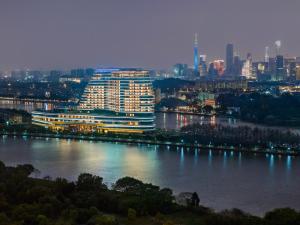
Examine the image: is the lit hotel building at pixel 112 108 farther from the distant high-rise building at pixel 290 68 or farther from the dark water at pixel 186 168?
the distant high-rise building at pixel 290 68

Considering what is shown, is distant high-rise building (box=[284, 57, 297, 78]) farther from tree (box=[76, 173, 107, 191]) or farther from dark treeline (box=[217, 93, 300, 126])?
tree (box=[76, 173, 107, 191])

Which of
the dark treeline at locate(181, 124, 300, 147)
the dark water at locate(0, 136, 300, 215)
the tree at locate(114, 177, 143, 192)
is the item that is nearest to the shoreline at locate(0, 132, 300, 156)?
the dark treeline at locate(181, 124, 300, 147)

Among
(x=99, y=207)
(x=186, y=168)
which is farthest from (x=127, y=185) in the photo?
(x=186, y=168)

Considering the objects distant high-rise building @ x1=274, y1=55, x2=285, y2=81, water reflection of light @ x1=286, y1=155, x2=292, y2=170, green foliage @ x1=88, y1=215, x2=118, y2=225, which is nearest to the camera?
green foliage @ x1=88, y1=215, x2=118, y2=225

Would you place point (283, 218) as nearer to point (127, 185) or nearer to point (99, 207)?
point (99, 207)

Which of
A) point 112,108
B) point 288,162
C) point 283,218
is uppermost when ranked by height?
point 112,108

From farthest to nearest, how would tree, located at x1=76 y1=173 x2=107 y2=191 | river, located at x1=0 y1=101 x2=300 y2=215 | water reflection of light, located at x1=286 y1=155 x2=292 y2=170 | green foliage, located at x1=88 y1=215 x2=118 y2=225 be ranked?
water reflection of light, located at x1=286 y1=155 x2=292 y2=170
river, located at x1=0 y1=101 x2=300 y2=215
tree, located at x1=76 y1=173 x2=107 y2=191
green foliage, located at x1=88 y1=215 x2=118 y2=225

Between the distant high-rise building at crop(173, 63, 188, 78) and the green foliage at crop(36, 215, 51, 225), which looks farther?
the distant high-rise building at crop(173, 63, 188, 78)
